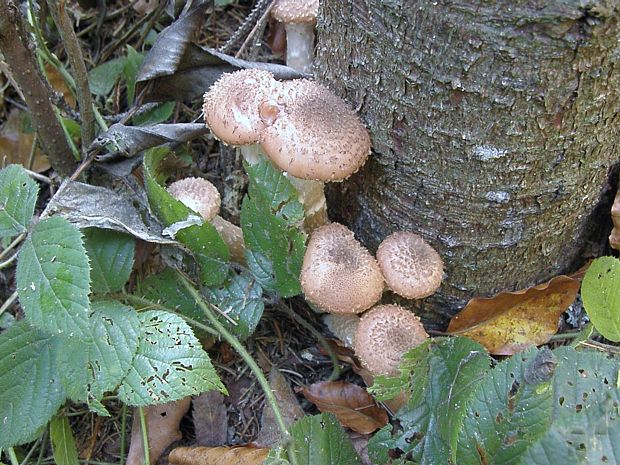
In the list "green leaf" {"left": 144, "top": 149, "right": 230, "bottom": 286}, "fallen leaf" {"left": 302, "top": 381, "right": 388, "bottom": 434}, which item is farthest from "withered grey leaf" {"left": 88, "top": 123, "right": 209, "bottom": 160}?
"fallen leaf" {"left": 302, "top": 381, "right": 388, "bottom": 434}

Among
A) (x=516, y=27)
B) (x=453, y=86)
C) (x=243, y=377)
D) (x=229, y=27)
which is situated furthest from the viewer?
(x=229, y=27)

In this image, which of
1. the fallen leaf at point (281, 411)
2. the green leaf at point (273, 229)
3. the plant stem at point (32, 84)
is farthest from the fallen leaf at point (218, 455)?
the plant stem at point (32, 84)

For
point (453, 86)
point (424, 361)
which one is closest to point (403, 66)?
point (453, 86)

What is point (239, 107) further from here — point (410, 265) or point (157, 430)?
point (157, 430)

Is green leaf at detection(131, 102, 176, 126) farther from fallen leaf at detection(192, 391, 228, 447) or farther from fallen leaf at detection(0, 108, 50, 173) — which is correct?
fallen leaf at detection(192, 391, 228, 447)

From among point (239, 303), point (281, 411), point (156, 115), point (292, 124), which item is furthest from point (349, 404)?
point (156, 115)

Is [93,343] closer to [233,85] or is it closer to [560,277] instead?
[233,85]
